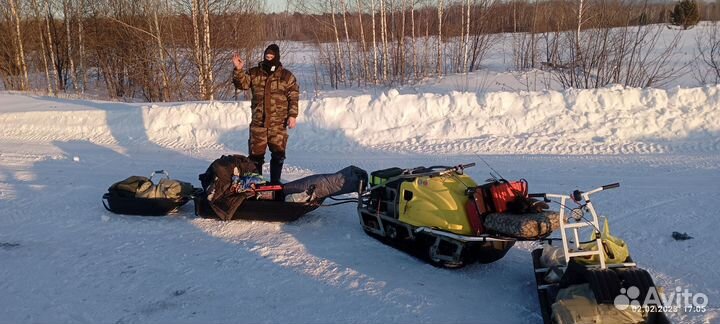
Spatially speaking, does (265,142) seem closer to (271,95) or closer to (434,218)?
(271,95)

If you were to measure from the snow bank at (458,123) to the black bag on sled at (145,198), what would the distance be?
13.3 feet

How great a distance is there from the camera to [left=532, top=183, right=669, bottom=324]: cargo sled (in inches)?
128

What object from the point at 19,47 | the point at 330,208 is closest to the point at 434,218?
the point at 330,208

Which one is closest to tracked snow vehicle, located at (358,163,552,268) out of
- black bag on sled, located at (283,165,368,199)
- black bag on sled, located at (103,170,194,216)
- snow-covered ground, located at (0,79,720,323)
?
snow-covered ground, located at (0,79,720,323)

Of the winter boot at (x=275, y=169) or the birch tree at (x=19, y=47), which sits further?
the birch tree at (x=19, y=47)

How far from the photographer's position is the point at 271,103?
669 centimetres

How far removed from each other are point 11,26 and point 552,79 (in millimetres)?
23821

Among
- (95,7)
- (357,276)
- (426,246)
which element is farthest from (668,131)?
(95,7)

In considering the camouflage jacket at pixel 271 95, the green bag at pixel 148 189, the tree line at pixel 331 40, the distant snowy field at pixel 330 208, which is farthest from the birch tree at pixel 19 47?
the camouflage jacket at pixel 271 95

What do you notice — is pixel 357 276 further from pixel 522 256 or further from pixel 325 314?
pixel 522 256

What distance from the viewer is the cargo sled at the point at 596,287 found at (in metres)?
3.26

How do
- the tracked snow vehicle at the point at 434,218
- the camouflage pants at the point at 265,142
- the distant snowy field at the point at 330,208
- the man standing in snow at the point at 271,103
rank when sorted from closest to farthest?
the distant snowy field at the point at 330,208 → the tracked snow vehicle at the point at 434,218 → the man standing in snow at the point at 271,103 → the camouflage pants at the point at 265,142

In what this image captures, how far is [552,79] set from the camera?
1702cm

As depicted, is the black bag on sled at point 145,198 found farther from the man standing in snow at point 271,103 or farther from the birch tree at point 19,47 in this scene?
the birch tree at point 19,47
